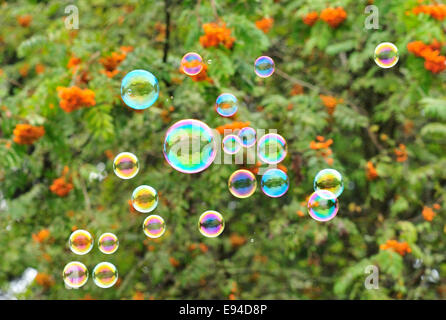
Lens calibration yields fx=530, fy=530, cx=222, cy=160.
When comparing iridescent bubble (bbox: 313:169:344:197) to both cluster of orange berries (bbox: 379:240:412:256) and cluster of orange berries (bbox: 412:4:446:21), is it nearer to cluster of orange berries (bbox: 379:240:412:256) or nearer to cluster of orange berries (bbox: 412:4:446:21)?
cluster of orange berries (bbox: 379:240:412:256)

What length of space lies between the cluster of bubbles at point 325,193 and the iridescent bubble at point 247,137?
20.4 inches

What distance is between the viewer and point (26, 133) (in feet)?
10.6

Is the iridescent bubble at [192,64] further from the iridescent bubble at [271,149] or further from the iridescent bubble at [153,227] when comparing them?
the iridescent bubble at [153,227]

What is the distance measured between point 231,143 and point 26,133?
126 centimetres

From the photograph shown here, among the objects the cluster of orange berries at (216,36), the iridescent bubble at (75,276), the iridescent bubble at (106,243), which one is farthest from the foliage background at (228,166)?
the iridescent bubble at (75,276)

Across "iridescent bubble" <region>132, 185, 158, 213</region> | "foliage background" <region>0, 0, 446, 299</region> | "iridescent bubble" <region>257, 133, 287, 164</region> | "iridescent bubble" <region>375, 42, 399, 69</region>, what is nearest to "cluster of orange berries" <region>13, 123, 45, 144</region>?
"foliage background" <region>0, 0, 446, 299</region>

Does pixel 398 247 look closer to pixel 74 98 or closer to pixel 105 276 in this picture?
pixel 105 276

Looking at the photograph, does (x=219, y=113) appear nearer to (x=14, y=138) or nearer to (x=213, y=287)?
(x=14, y=138)

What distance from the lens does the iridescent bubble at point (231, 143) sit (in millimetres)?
3325

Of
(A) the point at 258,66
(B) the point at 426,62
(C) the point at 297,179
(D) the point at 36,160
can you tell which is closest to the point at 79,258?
(D) the point at 36,160

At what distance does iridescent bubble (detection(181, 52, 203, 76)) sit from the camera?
3131 mm

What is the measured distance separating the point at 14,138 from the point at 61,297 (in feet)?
5.66

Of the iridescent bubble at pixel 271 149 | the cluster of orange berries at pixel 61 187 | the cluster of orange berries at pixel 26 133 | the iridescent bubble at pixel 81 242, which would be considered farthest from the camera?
the cluster of orange berries at pixel 61 187

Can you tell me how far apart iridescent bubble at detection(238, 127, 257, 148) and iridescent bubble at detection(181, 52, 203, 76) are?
19.5 inches
